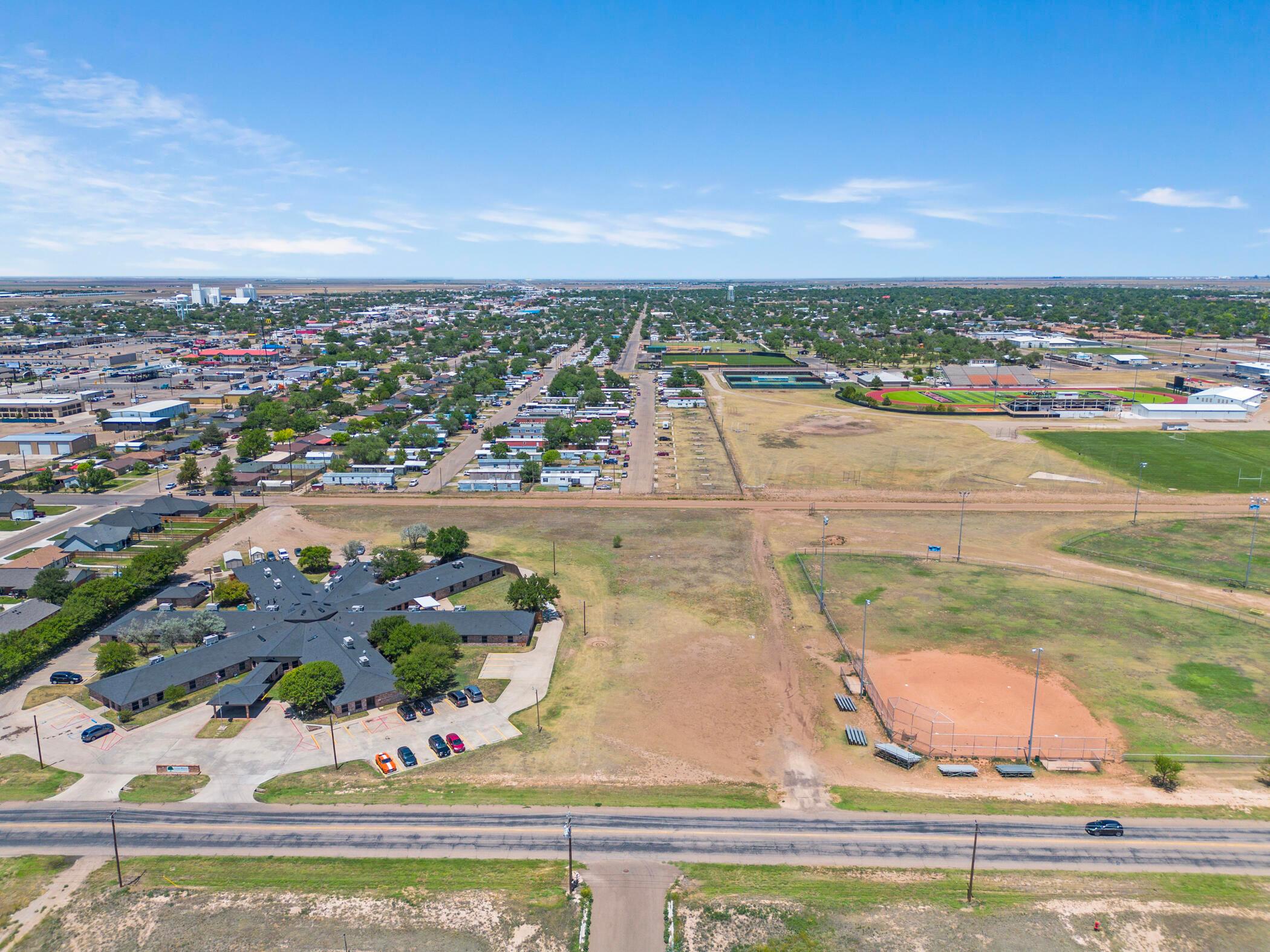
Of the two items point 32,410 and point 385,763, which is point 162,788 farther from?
point 32,410

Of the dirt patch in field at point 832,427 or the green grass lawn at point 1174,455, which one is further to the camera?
the dirt patch in field at point 832,427

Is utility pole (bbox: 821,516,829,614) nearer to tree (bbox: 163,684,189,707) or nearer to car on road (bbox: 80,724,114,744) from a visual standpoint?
tree (bbox: 163,684,189,707)

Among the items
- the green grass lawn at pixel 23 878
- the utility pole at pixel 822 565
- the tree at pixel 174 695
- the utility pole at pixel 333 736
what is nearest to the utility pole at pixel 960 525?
the utility pole at pixel 822 565

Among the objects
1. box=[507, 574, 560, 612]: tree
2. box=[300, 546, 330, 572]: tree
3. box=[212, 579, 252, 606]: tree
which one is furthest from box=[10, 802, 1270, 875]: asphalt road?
box=[300, 546, 330, 572]: tree

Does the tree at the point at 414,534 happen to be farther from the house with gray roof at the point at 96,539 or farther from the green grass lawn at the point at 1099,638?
the green grass lawn at the point at 1099,638

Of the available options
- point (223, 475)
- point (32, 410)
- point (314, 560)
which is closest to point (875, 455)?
point (314, 560)

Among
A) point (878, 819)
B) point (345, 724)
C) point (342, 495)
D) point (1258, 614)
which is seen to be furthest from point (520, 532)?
point (1258, 614)
